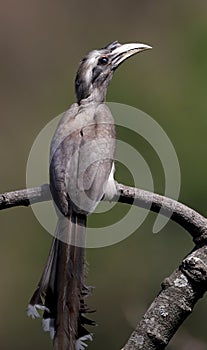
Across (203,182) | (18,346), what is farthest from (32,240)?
(203,182)

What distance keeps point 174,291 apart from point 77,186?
0.46m

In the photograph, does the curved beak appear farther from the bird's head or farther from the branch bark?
the branch bark

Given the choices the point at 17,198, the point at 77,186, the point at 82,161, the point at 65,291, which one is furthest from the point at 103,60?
the point at 65,291

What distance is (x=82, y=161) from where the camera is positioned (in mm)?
2949

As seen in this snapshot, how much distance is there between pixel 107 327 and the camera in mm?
5266

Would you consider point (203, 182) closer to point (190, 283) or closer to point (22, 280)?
point (22, 280)

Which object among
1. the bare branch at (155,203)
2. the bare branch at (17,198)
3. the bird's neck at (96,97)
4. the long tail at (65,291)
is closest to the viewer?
the long tail at (65,291)

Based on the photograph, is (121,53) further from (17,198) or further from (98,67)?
(17,198)

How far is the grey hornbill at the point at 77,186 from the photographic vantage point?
2.50 m

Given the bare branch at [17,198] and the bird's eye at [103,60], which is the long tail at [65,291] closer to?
the bare branch at [17,198]

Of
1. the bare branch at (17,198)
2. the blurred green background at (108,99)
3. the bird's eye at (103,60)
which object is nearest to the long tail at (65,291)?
the bare branch at (17,198)

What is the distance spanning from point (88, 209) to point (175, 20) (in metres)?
4.35

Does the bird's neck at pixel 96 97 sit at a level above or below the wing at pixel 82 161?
above

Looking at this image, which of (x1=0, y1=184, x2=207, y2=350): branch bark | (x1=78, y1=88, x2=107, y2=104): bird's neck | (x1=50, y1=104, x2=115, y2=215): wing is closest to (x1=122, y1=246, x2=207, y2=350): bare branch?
(x1=0, y1=184, x2=207, y2=350): branch bark
